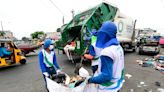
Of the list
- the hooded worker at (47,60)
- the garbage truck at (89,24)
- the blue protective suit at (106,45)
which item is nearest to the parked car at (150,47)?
the garbage truck at (89,24)

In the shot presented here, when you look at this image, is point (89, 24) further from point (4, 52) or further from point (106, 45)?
point (106, 45)

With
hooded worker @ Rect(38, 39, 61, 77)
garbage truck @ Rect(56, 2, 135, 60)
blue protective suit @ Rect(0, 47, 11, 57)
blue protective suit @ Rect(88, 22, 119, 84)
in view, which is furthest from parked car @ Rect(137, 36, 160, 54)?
blue protective suit @ Rect(88, 22, 119, 84)

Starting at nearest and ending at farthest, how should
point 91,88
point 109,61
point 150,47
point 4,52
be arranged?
point 109,61
point 91,88
point 4,52
point 150,47

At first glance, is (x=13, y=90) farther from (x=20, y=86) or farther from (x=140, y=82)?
(x=140, y=82)

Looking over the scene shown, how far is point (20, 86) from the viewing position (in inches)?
231

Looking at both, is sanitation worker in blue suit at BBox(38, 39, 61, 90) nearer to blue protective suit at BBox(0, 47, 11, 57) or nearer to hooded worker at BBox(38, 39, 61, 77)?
hooded worker at BBox(38, 39, 61, 77)

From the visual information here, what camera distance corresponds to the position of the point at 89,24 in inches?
325

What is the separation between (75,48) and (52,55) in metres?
4.65

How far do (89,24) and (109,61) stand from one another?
664cm

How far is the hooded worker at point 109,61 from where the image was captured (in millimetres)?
1752

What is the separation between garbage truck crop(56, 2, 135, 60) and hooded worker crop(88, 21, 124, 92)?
5668mm

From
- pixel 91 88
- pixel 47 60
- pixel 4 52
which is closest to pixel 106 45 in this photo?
pixel 91 88

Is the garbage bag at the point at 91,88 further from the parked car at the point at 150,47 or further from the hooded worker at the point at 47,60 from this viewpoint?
the parked car at the point at 150,47

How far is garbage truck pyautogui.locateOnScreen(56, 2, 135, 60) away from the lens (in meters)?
8.00
